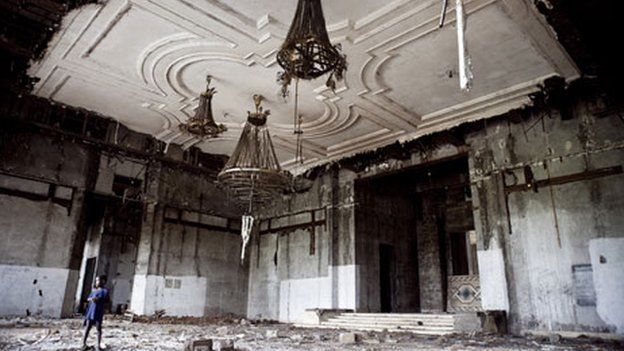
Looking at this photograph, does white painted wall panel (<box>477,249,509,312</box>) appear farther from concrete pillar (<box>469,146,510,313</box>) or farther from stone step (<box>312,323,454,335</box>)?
stone step (<box>312,323,454,335</box>)

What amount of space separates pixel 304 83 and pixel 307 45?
13.7 feet

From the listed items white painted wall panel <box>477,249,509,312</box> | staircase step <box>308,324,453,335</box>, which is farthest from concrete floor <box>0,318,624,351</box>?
white painted wall panel <box>477,249,509,312</box>

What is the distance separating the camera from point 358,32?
765cm

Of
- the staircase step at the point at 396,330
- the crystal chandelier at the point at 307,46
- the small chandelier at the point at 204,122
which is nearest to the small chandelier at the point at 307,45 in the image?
the crystal chandelier at the point at 307,46

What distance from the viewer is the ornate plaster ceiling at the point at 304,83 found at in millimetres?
7219

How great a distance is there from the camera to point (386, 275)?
14.2 metres

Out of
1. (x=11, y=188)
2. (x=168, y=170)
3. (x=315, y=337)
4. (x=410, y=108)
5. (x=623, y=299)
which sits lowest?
(x=315, y=337)

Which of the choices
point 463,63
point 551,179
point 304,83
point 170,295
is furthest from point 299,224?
point 463,63

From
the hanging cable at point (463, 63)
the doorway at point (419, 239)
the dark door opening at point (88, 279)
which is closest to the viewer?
the hanging cable at point (463, 63)

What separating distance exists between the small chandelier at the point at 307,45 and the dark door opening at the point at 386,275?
9.41 meters

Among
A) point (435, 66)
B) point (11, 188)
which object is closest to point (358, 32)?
point (435, 66)

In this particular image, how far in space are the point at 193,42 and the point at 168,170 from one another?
6381mm

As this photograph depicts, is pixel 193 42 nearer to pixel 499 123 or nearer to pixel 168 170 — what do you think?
pixel 168 170

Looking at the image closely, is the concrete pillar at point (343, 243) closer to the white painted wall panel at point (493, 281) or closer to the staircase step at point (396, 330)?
the staircase step at point (396, 330)
